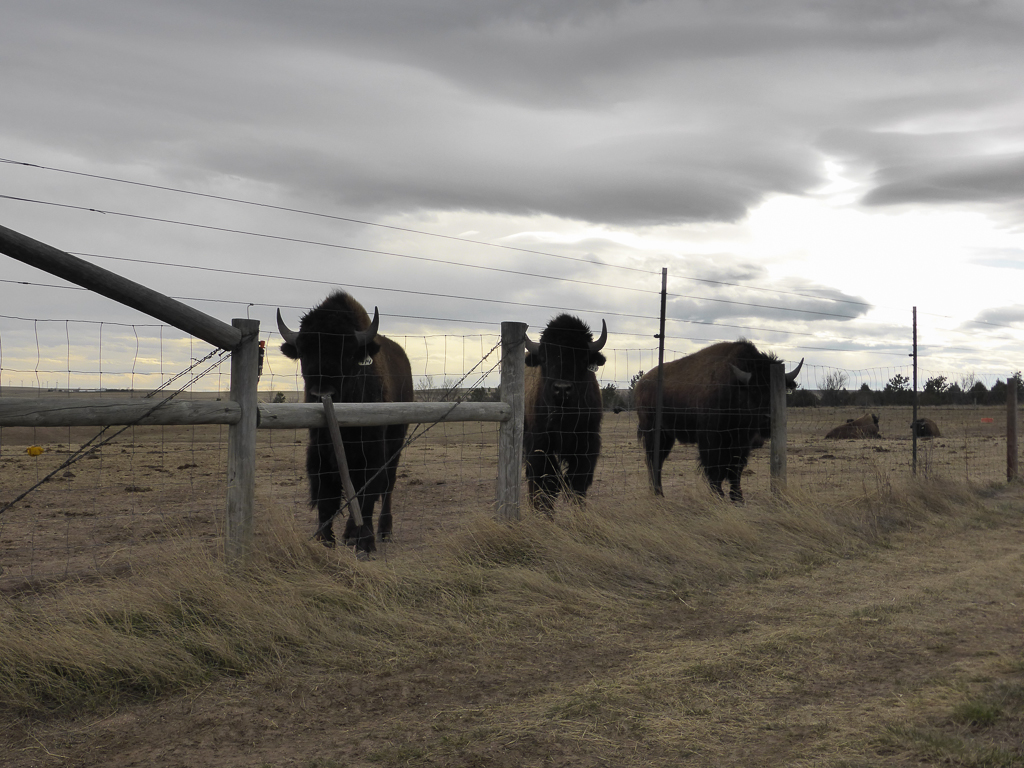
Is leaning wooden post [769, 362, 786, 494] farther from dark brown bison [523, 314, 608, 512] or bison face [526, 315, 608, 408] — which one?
bison face [526, 315, 608, 408]

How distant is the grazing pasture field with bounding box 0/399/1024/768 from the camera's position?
10.9 feet

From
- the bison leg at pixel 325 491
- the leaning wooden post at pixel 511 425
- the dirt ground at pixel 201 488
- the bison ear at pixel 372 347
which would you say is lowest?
the dirt ground at pixel 201 488

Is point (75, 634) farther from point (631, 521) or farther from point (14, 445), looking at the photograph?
point (14, 445)

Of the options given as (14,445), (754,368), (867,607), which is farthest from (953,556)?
(14,445)

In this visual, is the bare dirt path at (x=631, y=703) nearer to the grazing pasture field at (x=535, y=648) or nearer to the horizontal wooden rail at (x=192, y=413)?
the grazing pasture field at (x=535, y=648)

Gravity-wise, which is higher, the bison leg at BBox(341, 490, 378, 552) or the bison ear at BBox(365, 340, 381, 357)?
the bison ear at BBox(365, 340, 381, 357)

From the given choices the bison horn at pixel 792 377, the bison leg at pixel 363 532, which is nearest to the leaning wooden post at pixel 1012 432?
the bison horn at pixel 792 377

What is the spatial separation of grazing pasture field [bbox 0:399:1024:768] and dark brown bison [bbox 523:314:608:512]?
0.91 m

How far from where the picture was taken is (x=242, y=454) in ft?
17.1

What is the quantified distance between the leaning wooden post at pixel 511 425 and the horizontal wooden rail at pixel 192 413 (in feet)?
1.45

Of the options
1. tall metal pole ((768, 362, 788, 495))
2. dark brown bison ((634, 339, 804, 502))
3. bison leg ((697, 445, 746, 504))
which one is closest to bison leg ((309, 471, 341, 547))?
dark brown bison ((634, 339, 804, 502))

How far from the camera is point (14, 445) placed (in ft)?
70.6

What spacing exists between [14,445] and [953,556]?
2294 cm

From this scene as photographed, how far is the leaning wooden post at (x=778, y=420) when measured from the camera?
388 inches
